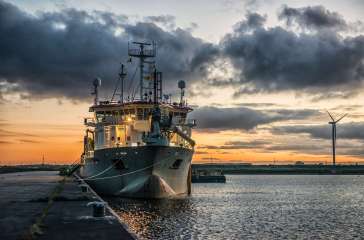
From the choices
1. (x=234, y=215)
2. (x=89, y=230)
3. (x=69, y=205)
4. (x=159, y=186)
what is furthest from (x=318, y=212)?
(x=89, y=230)

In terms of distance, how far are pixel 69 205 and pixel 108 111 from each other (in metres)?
32.0

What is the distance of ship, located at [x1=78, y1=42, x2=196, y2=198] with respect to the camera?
51.2 m

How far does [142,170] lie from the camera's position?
168ft

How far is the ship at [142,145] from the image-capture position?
168ft

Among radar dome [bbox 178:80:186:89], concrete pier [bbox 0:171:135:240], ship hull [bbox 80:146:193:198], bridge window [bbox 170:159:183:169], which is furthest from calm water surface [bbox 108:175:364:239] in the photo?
radar dome [bbox 178:80:186:89]

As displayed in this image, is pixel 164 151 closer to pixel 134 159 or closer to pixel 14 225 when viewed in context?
pixel 134 159

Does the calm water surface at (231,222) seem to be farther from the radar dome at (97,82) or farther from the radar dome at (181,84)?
the radar dome at (97,82)

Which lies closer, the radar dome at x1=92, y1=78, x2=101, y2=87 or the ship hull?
the ship hull

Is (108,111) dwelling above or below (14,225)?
above

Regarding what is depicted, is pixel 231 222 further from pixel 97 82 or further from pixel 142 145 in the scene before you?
pixel 97 82

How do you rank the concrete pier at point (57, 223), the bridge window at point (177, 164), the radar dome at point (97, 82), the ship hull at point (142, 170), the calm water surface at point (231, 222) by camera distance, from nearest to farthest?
the concrete pier at point (57, 223) → the calm water surface at point (231, 222) → the ship hull at point (142, 170) → the bridge window at point (177, 164) → the radar dome at point (97, 82)

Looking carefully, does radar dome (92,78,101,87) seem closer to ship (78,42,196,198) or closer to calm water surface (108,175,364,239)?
ship (78,42,196,198)

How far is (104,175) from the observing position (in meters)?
57.2

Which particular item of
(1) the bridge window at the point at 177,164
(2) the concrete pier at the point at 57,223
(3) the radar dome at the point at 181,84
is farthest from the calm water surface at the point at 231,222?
(3) the radar dome at the point at 181,84
